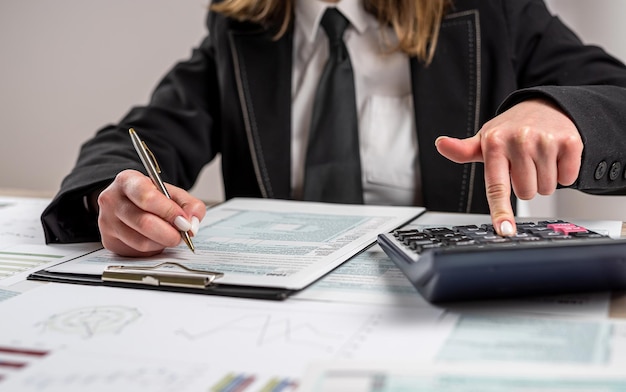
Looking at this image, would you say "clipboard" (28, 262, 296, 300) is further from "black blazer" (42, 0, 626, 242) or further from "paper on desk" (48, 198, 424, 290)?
→ "black blazer" (42, 0, 626, 242)

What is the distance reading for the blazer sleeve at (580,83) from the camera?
31.4 inches

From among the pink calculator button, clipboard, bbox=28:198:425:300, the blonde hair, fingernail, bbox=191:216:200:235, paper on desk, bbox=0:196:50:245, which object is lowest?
paper on desk, bbox=0:196:50:245

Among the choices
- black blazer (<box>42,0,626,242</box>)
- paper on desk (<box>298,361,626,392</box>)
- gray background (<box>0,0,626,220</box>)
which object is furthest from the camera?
gray background (<box>0,0,626,220</box>)

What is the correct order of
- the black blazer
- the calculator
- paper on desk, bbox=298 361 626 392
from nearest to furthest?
paper on desk, bbox=298 361 626 392 → the calculator → the black blazer

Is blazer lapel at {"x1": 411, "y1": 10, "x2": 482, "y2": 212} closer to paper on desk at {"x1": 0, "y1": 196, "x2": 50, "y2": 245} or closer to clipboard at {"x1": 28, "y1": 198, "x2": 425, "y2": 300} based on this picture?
clipboard at {"x1": 28, "y1": 198, "x2": 425, "y2": 300}

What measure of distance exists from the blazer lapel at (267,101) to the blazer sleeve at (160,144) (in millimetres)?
75

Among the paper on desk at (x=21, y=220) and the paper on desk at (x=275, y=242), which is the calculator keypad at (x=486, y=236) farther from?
the paper on desk at (x=21, y=220)

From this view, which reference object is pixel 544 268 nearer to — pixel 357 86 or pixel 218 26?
pixel 357 86

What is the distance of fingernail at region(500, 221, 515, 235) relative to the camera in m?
0.62

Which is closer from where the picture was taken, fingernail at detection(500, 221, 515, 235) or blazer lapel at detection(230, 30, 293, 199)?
fingernail at detection(500, 221, 515, 235)

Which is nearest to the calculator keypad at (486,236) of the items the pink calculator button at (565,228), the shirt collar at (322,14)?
the pink calculator button at (565,228)

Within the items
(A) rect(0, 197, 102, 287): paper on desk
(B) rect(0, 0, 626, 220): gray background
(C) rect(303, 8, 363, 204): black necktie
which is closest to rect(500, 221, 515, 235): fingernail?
(A) rect(0, 197, 102, 287): paper on desk

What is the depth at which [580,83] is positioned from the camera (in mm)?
1080

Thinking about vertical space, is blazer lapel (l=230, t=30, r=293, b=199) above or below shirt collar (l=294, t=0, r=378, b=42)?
below
